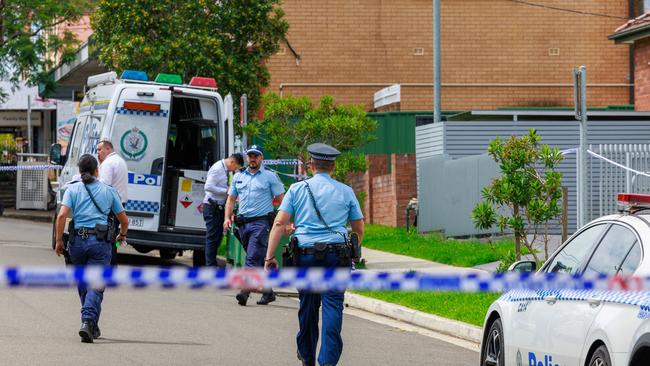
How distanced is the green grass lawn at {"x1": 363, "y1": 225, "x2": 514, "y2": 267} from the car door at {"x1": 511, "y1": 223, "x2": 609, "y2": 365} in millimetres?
9833

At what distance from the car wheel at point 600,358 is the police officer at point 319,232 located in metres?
2.70

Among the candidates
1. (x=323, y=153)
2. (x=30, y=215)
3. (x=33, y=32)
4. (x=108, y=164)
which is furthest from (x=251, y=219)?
(x=33, y=32)

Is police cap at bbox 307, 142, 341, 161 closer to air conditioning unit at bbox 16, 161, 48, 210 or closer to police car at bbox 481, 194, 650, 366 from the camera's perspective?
police car at bbox 481, 194, 650, 366

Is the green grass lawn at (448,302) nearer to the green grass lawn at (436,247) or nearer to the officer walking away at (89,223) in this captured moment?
the green grass lawn at (436,247)

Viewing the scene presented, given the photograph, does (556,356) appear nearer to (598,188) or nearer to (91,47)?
(598,188)

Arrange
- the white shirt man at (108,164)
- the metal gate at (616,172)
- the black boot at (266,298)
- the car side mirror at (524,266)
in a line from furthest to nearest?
the metal gate at (616,172) < the white shirt man at (108,164) < the black boot at (266,298) < the car side mirror at (524,266)

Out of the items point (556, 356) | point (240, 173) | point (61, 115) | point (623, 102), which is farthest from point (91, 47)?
point (556, 356)

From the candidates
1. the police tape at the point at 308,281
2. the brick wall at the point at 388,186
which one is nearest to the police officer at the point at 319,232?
the police tape at the point at 308,281

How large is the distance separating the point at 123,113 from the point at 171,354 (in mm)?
8770

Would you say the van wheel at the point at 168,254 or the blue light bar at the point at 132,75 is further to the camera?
the van wheel at the point at 168,254

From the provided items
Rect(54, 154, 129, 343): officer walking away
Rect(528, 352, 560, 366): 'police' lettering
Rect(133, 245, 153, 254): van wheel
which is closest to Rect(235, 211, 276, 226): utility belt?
Rect(54, 154, 129, 343): officer walking away

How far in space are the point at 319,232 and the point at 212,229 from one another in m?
8.56

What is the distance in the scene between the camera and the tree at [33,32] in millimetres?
37969

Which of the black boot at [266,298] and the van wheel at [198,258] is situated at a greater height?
the van wheel at [198,258]
